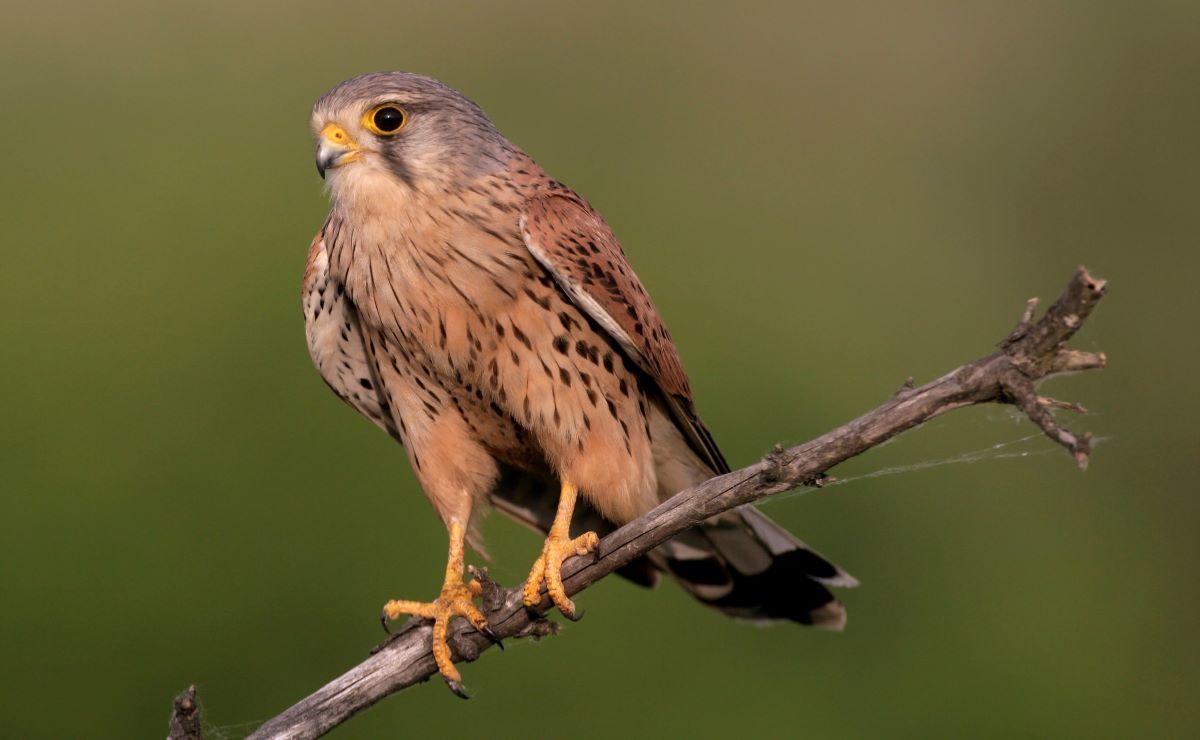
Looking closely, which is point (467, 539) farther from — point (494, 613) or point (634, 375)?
point (634, 375)

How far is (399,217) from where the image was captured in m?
2.75

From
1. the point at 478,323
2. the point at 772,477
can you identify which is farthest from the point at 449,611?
the point at 772,477

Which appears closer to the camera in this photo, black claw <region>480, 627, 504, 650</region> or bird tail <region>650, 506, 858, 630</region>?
black claw <region>480, 627, 504, 650</region>

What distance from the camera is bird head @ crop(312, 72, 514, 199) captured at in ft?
9.04

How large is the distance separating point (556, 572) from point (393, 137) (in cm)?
100

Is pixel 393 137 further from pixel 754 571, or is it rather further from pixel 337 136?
pixel 754 571

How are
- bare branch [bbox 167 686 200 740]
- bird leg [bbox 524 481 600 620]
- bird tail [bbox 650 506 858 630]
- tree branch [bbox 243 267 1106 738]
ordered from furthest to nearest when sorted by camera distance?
bird tail [bbox 650 506 858 630], bird leg [bbox 524 481 600 620], bare branch [bbox 167 686 200 740], tree branch [bbox 243 267 1106 738]

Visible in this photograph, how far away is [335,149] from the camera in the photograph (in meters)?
2.75

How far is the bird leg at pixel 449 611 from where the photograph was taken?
2756 mm

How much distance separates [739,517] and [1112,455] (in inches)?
124

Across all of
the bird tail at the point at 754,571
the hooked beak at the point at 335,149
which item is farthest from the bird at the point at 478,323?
the bird tail at the point at 754,571

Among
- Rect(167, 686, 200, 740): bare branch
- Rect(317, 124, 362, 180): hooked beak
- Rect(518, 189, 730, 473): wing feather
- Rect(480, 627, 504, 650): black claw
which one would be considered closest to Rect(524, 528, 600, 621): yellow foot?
Rect(480, 627, 504, 650): black claw

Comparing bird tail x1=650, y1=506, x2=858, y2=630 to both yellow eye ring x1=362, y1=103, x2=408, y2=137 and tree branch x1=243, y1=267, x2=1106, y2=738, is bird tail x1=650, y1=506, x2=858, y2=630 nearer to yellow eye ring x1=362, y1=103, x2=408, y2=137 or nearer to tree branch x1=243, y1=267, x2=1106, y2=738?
tree branch x1=243, y1=267, x2=1106, y2=738

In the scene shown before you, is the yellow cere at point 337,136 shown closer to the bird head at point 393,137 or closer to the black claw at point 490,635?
the bird head at point 393,137
